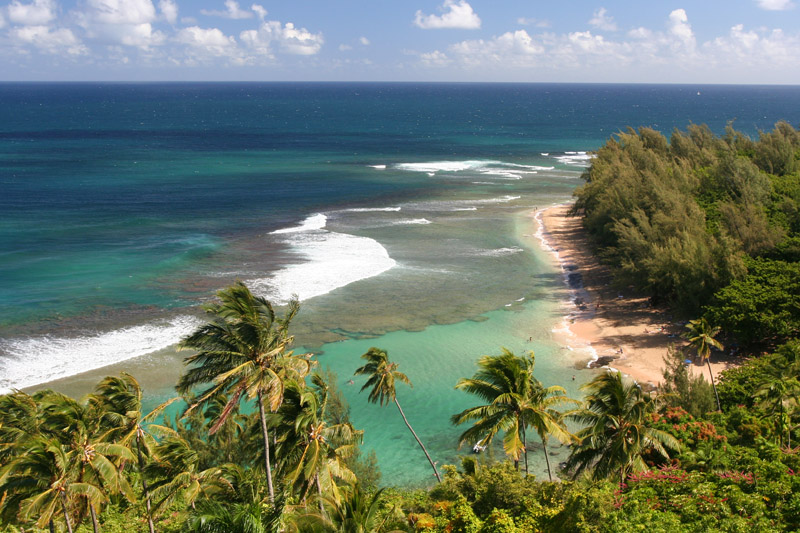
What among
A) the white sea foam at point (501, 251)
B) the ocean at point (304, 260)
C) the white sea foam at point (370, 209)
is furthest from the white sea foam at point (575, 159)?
the white sea foam at point (501, 251)

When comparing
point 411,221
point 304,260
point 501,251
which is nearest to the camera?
point 304,260

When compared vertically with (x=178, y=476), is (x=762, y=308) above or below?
above

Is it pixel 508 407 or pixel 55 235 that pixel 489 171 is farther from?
pixel 508 407

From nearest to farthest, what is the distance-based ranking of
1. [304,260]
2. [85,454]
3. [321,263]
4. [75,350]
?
[85,454], [75,350], [321,263], [304,260]

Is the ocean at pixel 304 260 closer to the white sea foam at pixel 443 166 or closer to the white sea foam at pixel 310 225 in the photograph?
the white sea foam at pixel 310 225

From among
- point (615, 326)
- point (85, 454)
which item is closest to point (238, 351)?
point (85, 454)

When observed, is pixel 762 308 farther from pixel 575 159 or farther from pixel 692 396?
pixel 575 159
